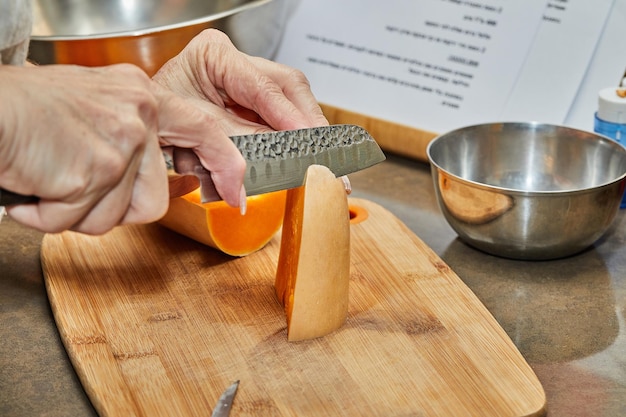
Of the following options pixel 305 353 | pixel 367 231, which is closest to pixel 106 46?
pixel 367 231

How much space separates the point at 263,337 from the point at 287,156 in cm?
24

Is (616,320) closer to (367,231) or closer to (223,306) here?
(367,231)

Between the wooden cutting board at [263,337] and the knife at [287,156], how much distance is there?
0.64ft

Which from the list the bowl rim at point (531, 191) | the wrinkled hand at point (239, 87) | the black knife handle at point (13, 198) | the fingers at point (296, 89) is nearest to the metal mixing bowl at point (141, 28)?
the wrinkled hand at point (239, 87)

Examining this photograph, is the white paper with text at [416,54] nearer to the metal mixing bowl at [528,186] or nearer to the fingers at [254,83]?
the metal mixing bowl at [528,186]

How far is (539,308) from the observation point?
118cm

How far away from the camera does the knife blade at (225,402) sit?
0.92m

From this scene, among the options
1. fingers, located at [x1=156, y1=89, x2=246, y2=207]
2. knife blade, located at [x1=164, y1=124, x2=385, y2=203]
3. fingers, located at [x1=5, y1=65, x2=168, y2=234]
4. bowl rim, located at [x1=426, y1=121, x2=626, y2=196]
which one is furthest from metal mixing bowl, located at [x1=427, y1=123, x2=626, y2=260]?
fingers, located at [x1=5, y1=65, x2=168, y2=234]

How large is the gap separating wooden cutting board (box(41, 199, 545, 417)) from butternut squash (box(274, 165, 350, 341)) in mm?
26

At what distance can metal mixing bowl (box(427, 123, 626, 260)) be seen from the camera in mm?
1184

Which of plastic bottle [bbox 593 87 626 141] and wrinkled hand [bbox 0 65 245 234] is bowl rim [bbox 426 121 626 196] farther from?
wrinkled hand [bbox 0 65 245 234]

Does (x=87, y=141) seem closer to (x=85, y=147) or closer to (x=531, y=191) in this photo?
(x=85, y=147)

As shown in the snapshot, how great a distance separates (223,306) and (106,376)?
0.21m

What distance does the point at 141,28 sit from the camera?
5.41 feet
